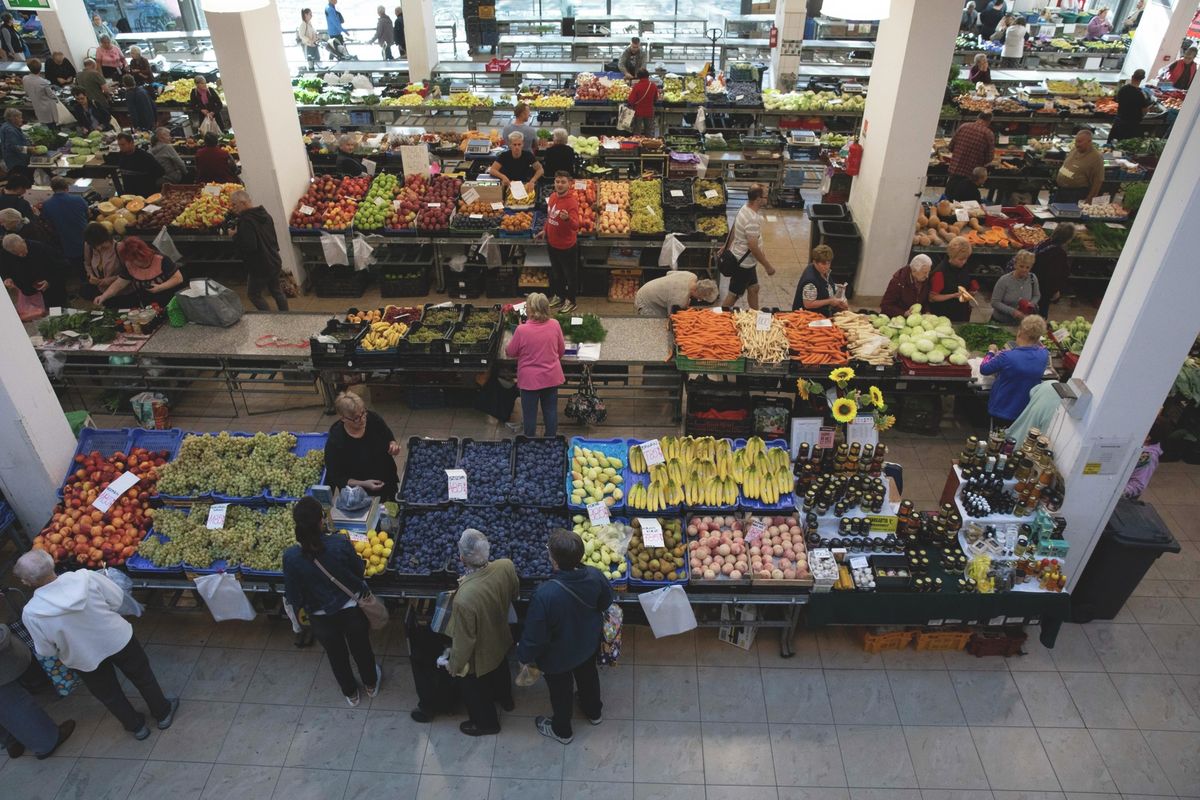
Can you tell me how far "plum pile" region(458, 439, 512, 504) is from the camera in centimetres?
586

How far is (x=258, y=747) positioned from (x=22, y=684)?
1.82 metres

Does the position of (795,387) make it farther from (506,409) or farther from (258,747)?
(258,747)

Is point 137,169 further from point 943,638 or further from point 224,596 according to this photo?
point 943,638

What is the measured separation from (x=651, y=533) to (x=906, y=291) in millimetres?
4245

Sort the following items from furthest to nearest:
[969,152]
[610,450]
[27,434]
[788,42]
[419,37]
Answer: [788,42], [419,37], [969,152], [610,450], [27,434]

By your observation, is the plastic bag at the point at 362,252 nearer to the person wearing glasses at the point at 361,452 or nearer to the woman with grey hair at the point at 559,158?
the woman with grey hair at the point at 559,158

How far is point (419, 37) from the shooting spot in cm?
1513

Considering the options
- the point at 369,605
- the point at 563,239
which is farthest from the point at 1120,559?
the point at 563,239

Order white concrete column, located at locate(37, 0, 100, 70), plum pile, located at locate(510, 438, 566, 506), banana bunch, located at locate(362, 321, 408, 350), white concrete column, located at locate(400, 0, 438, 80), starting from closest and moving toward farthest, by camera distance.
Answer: plum pile, located at locate(510, 438, 566, 506) < banana bunch, located at locate(362, 321, 408, 350) < white concrete column, located at locate(400, 0, 438, 80) < white concrete column, located at locate(37, 0, 100, 70)

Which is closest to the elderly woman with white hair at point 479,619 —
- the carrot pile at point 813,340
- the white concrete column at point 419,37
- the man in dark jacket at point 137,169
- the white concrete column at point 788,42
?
the carrot pile at point 813,340

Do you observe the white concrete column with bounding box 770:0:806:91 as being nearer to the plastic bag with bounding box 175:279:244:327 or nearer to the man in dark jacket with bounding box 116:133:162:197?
the man in dark jacket with bounding box 116:133:162:197

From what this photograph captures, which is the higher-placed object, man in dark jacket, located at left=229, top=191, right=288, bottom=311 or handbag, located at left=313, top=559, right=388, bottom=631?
man in dark jacket, located at left=229, top=191, right=288, bottom=311

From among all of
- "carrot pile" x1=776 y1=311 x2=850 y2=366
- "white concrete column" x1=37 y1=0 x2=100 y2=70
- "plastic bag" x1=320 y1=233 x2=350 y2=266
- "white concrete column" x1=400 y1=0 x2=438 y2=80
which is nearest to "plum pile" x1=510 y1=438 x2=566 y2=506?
"carrot pile" x1=776 y1=311 x2=850 y2=366

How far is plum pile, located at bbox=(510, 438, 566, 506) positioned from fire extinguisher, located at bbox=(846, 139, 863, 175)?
6.53 meters
